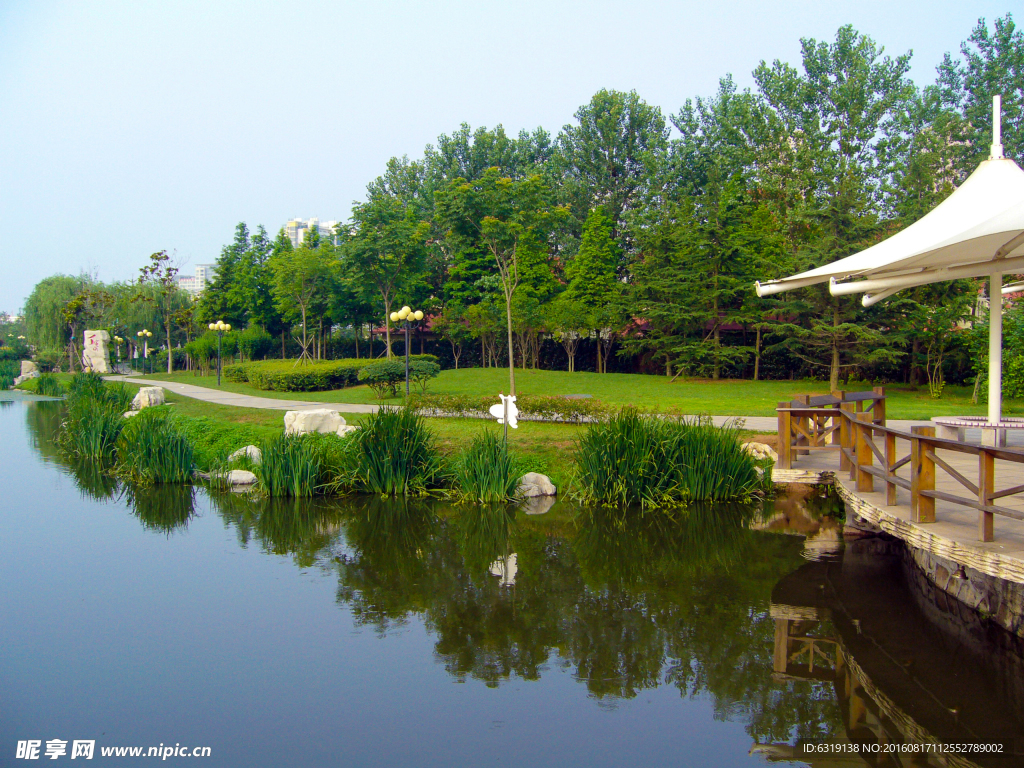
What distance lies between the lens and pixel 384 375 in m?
18.8

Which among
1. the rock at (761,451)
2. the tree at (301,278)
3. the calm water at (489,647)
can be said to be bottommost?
the calm water at (489,647)

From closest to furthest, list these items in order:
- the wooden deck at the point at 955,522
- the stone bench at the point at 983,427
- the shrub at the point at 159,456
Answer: the wooden deck at the point at 955,522
the stone bench at the point at 983,427
the shrub at the point at 159,456

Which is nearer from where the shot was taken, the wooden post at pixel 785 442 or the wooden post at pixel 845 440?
the wooden post at pixel 845 440

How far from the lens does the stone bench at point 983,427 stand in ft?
24.6

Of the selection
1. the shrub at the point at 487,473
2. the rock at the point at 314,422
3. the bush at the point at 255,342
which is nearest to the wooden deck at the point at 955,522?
the shrub at the point at 487,473

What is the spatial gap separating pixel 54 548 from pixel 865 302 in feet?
35.9

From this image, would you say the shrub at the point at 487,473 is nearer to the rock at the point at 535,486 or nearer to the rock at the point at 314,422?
the rock at the point at 535,486

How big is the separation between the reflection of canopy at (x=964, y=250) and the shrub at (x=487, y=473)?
4147mm

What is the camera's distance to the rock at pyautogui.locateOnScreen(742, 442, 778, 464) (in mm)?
10780

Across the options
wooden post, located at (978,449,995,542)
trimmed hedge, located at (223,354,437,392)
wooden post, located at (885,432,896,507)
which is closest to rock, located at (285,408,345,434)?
wooden post, located at (885,432,896,507)

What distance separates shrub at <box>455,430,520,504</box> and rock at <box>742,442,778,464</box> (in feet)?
11.3

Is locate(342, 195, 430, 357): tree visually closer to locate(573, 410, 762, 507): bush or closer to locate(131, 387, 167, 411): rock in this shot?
locate(131, 387, 167, 411): rock

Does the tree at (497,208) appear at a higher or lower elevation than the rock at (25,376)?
higher

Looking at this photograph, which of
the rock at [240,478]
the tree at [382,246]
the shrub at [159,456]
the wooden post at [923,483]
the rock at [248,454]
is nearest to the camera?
the wooden post at [923,483]
